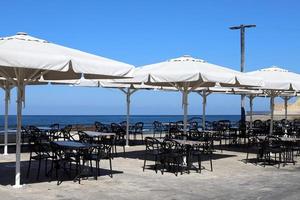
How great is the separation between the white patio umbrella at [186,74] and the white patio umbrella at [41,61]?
6.24 feet

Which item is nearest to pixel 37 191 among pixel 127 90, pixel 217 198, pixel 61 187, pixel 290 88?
pixel 61 187

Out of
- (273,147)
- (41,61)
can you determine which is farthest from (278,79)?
(41,61)

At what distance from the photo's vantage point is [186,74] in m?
10.9

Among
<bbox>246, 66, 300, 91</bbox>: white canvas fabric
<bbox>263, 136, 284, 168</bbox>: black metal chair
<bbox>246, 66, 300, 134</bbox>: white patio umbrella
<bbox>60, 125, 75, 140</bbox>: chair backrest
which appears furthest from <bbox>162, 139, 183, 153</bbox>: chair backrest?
<bbox>246, 66, 300, 134</bbox>: white patio umbrella

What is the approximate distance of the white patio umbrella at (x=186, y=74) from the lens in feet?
36.0

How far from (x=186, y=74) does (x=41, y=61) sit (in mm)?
4072

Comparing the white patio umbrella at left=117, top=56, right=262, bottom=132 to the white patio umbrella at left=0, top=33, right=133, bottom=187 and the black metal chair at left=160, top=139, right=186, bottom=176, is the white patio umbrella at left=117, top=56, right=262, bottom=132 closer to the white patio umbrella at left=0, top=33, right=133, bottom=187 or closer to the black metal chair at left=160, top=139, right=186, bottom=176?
the black metal chair at left=160, top=139, right=186, bottom=176

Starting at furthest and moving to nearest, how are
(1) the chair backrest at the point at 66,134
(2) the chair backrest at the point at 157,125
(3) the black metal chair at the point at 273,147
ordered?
1. (2) the chair backrest at the point at 157,125
2. (3) the black metal chair at the point at 273,147
3. (1) the chair backrest at the point at 66,134

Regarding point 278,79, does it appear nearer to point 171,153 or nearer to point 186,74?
point 186,74

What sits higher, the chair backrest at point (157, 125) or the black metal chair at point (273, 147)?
the chair backrest at point (157, 125)

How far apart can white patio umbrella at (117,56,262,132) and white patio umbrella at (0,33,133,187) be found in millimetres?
1902

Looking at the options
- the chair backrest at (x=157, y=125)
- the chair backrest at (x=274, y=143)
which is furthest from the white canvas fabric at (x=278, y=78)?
the chair backrest at (x=157, y=125)

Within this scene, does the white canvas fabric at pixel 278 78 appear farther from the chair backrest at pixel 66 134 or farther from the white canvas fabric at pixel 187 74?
the chair backrest at pixel 66 134

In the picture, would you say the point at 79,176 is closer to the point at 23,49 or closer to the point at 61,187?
the point at 61,187
